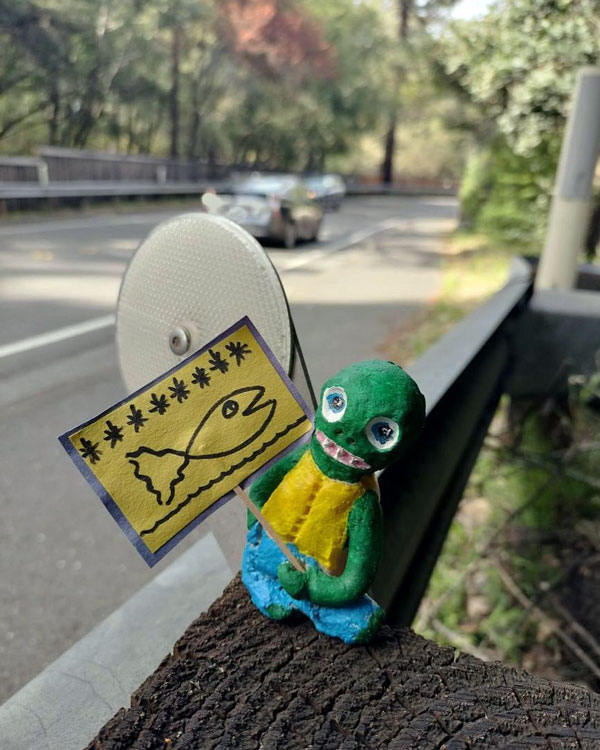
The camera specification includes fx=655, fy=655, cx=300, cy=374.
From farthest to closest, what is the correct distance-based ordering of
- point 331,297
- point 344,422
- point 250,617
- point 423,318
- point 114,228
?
point 114,228 < point 331,297 < point 423,318 < point 250,617 < point 344,422

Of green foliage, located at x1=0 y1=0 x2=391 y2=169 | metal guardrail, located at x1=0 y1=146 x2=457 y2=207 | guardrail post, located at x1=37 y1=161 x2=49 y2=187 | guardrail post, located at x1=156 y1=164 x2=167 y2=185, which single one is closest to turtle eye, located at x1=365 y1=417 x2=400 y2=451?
metal guardrail, located at x1=0 y1=146 x2=457 y2=207

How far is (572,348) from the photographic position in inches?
199

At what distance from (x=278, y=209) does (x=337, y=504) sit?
1117 centimetres

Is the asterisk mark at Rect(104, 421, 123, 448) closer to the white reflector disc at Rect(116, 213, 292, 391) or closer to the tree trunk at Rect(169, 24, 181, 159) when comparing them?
the white reflector disc at Rect(116, 213, 292, 391)

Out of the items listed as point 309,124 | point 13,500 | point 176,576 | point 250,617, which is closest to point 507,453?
point 13,500

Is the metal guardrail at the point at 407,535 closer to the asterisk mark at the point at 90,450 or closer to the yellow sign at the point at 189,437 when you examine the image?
the yellow sign at the point at 189,437

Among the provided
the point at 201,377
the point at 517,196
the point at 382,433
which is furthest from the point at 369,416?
the point at 517,196

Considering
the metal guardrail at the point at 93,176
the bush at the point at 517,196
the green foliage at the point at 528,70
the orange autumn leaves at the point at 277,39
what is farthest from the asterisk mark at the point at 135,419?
the orange autumn leaves at the point at 277,39

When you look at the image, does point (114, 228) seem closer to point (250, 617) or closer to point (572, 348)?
point (572, 348)

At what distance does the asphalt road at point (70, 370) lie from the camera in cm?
270

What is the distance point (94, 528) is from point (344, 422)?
2419 millimetres

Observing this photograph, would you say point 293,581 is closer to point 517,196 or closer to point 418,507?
point 418,507

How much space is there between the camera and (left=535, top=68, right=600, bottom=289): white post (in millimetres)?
5438

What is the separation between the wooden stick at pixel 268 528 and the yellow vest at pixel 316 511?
1.5 inches
